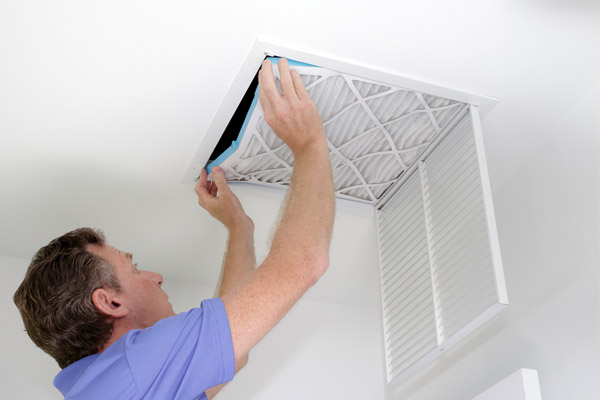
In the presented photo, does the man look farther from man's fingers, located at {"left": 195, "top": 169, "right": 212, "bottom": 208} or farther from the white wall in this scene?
the white wall

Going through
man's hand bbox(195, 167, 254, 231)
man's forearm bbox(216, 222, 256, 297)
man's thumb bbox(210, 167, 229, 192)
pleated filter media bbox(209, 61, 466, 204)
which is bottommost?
man's forearm bbox(216, 222, 256, 297)

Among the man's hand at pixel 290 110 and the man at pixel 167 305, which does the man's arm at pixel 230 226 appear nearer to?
the man at pixel 167 305

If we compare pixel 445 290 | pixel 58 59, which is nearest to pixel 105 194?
pixel 58 59

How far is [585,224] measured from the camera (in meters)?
1.67

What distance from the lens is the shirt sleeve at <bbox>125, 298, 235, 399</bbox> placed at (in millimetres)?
1260

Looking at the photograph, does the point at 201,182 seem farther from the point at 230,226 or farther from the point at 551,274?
→ the point at 551,274

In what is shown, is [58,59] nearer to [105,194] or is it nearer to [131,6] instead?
[131,6]

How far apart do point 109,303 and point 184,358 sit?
0.35 meters

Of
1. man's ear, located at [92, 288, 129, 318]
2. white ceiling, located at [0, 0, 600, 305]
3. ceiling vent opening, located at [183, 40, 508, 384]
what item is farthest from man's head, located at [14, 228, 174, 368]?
ceiling vent opening, located at [183, 40, 508, 384]

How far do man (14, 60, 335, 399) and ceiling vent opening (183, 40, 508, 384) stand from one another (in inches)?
6.5

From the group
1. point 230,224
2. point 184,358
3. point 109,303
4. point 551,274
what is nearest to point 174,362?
point 184,358

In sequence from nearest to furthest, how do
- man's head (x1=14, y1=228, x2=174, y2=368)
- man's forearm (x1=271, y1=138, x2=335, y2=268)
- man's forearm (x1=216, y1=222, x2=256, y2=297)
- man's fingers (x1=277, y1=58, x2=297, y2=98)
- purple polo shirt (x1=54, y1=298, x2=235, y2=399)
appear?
purple polo shirt (x1=54, y1=298, x2=235, y2=399) < man's forearm (x1=271, y1=138, x2=335, y2=268) < man's head (x1=14, y1=228, x2=174, y2=368) < man's fingers (x1=277, y1=58, x2=297, y2=98) < man's forearm (x1=216, y1=222, x2=256, y2=297)

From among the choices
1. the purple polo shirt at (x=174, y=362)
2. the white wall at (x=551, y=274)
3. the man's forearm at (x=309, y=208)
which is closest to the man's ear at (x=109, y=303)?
the purple polo shirt at (x=174, y=362)

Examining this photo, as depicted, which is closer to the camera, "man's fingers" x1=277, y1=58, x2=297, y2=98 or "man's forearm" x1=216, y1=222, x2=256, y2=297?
"man's fingers" x1=277, y1=58, x2=297, y2=98
